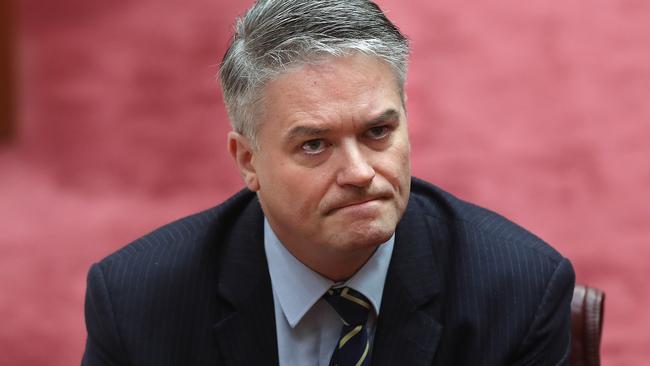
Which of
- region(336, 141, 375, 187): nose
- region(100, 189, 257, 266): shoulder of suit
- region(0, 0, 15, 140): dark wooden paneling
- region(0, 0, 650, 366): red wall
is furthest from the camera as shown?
region(0, 0, 15, 140): dark wooden paneling

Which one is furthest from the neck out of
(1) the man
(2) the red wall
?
(2) the red wall

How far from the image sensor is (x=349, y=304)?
200cm

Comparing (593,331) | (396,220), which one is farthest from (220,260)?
(593,331)

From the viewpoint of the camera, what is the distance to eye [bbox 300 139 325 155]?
72.6 inches

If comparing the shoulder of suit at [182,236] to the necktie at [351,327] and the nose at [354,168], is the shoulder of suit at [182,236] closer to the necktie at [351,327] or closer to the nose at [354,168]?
the necktie at [351,327]

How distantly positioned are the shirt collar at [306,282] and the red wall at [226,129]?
1.27 metres

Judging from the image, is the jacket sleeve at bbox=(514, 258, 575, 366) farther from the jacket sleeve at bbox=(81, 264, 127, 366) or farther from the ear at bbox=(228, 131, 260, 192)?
the jacket sleeve at bbox=(81, 264, 127, 366)

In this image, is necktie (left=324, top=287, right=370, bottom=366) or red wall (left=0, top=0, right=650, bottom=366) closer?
necktie (left=324, top=287, right=370, bottom=366)

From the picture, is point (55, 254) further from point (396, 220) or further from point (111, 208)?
point (396, 220)

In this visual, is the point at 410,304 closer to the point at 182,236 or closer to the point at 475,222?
the point at 475,222

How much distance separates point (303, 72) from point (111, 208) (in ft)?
6.99

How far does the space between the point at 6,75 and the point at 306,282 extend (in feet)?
8.67

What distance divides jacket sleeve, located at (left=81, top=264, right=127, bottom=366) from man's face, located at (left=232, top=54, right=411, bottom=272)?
0.37 m

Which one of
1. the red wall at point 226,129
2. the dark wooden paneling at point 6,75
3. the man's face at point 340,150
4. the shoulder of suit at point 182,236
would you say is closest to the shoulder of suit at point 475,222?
the man's face at point 340,150
